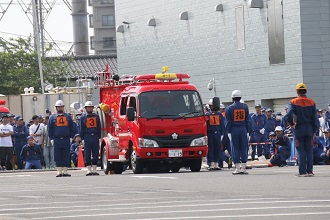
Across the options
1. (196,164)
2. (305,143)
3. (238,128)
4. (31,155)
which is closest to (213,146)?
(196,164)

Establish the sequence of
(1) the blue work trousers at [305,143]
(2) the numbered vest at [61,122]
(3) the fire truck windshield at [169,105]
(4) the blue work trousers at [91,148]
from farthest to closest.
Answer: (4) the blue work trousers at [91,148]
(2) the numbered vest at [61,122]
(3) the fire truck windshield at [169,105]
(1) the blue work trousers at [305,143]

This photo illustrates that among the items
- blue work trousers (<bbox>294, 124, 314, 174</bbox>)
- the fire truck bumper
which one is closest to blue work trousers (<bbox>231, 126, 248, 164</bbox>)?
the fire truck bumper

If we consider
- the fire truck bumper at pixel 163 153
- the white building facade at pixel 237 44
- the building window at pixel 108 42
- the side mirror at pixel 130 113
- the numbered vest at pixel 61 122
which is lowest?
the fire truck bumper at pixel 163 153

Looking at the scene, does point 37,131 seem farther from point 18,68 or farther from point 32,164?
point 18,68

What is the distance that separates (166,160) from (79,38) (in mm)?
90522

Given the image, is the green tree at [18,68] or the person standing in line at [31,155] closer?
the person standing in line at [31,155]

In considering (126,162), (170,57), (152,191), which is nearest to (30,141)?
(126,162)

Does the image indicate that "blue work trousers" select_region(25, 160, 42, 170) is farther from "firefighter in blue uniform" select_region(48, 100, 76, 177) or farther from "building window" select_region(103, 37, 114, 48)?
"building window" select_region(103, 37, 114, 48)

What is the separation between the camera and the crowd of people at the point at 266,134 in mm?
24844

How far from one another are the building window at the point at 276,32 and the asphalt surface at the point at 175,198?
2291cm

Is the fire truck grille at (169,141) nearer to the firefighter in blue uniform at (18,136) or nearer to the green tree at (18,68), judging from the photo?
the firefighter in blue uniform at (18,136)

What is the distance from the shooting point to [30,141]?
37562 millimetres

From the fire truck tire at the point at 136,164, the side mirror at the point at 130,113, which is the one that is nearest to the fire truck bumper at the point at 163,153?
the fire truck tire at the point at 136,164

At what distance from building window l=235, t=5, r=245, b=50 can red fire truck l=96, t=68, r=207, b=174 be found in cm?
2109
